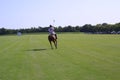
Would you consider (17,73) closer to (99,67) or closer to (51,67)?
(51,67)

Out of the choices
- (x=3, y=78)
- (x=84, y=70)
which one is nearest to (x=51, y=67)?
(x=84, y=70)

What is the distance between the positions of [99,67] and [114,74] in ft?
7.42

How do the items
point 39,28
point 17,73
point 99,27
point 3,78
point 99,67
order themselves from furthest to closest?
point 39,28
point 99,27
point 99,67
point 17,73
point 3,78

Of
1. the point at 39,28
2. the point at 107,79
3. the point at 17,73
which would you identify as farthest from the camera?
the point at 39,28

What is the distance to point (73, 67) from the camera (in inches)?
626

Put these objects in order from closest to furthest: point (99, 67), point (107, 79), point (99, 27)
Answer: point (107, 79)
point (99, 67)
point (99, 27)

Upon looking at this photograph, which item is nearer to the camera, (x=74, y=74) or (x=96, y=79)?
(x=96, y=79)

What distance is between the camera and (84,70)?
1471cm

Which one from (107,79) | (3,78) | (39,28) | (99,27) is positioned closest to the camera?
(107,79)

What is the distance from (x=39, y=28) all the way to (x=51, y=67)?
183468mm

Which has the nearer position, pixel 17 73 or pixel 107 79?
pixel 107 79

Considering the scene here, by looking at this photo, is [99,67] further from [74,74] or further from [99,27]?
[99,27]

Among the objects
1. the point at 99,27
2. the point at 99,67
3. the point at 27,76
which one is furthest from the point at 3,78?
the point at 99,27

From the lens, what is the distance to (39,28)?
199 metres
